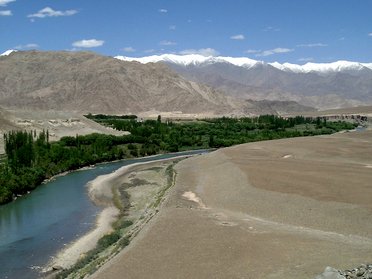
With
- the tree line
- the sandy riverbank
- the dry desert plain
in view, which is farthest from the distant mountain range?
the dry desert plain

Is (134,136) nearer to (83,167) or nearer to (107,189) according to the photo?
(83,167)

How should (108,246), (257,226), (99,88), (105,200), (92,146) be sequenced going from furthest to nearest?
(99,88) → (92,146) → (105,200) → (108,246) → (257,226)

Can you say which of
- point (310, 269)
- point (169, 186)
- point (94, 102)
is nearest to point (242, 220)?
point (310, 269)

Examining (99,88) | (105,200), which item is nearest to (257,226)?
(105,200)

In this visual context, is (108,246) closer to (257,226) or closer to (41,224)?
(257,226)

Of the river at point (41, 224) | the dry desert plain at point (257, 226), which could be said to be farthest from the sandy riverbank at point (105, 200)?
the dry desert plain at point (257, 226)
